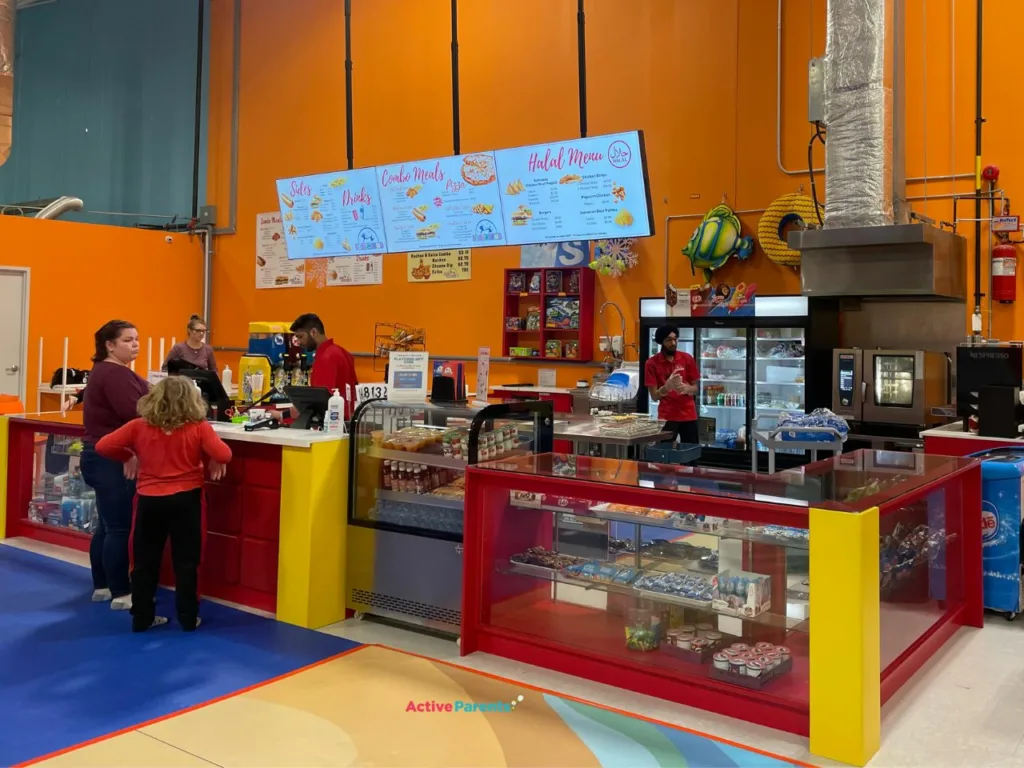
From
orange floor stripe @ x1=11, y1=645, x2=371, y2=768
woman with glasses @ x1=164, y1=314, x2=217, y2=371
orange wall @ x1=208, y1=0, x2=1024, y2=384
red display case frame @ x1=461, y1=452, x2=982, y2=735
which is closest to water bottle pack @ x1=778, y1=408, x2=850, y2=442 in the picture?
red display case frame @ x1=461, y1=452, x2=982, y2=735

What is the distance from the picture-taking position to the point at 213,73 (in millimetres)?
12320

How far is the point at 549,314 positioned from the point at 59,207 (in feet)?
21.9

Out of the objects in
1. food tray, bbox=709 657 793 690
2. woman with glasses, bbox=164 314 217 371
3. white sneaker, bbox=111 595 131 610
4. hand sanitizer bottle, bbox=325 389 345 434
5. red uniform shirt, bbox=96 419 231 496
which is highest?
woman with glasses, bbox=164 314 217 371

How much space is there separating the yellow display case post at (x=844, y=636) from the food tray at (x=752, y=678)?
1.00ft

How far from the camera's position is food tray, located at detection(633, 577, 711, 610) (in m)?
3.49

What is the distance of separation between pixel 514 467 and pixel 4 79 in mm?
7009

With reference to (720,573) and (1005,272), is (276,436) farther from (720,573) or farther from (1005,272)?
(1005,272)

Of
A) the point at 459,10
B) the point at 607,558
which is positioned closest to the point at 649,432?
the point at 607,558

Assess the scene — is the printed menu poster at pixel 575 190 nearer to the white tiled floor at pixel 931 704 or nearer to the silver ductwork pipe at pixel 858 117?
the silver ductwork pipe at pixel 858 117

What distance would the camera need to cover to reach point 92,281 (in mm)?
11133

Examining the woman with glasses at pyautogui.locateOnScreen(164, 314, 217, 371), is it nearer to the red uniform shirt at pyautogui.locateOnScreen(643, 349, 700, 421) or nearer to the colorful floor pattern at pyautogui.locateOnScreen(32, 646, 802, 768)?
the red uniform shirt at pyautogui.locateOnScreen(643, 349, 700, 421)

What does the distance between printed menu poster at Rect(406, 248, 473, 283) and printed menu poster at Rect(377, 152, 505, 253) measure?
89.6 inches

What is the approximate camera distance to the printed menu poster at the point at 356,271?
10625 mm

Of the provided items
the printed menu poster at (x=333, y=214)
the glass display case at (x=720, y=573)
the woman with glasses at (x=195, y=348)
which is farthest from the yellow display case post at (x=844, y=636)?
the woman with glasses at (x=195, y=348)
